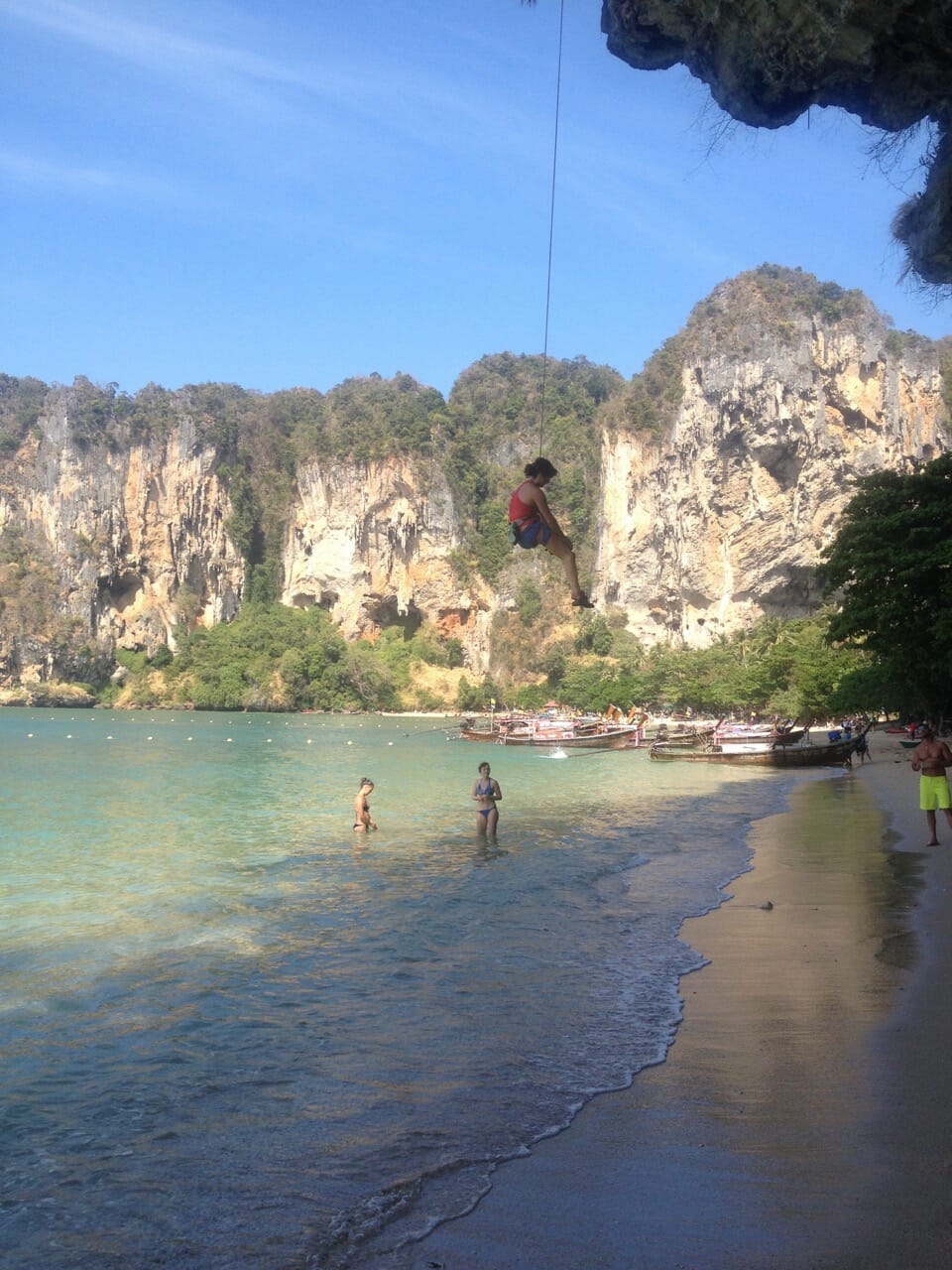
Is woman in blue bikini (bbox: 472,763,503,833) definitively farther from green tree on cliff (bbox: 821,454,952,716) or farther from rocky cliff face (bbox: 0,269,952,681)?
rocky cliff face (bbox: 0,269,952,681)

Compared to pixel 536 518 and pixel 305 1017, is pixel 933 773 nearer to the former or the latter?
pixel 305 1017

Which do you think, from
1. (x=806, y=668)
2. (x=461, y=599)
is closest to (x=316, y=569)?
(x=461, y=599)

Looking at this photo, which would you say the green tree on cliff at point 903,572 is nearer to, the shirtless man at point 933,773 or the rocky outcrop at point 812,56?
the shirtless man at point 933,773

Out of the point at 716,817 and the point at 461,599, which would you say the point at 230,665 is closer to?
the point at 461,599

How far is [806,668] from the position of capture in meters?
50.9

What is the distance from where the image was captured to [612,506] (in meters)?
105

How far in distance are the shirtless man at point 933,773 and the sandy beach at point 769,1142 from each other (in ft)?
16.4

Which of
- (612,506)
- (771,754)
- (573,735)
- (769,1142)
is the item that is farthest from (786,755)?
(612,506)

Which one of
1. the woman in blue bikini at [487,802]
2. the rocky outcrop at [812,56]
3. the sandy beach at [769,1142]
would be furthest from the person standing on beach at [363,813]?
the rocky outcrop at [812,56]

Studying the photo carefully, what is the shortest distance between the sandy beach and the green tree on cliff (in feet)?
33.6

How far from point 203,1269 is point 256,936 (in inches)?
253

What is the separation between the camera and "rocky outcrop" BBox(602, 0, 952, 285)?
20.6ft

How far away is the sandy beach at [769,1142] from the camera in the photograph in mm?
3883

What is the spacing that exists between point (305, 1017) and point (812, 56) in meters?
6.94
